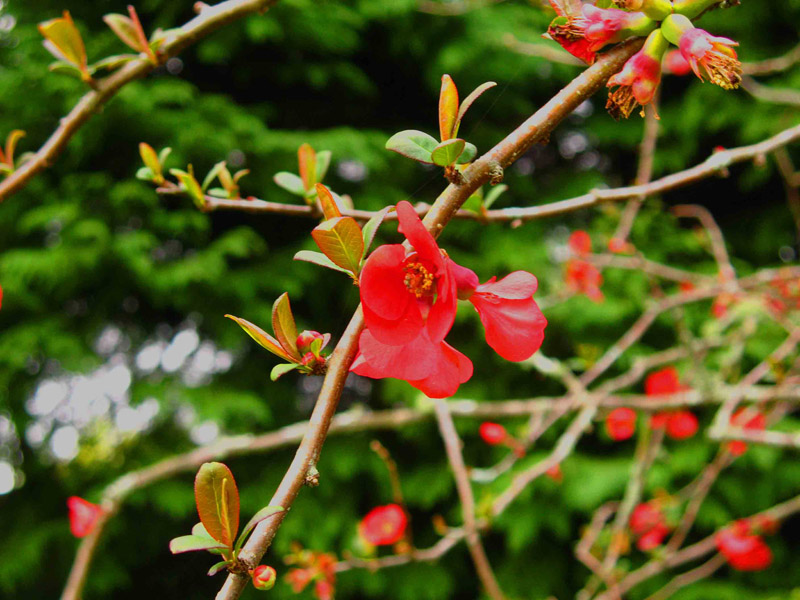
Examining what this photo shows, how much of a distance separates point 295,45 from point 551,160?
4.20 feet

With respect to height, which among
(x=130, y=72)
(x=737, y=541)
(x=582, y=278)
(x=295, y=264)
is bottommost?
(x=737, y=541)

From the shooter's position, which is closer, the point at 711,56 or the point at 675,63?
the point at 711,56

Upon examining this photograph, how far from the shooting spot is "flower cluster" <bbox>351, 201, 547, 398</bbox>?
0.84ft

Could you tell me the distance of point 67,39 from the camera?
0.50m

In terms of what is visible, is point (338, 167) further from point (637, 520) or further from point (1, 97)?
point (637, 520)

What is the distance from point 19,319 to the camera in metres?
2.27

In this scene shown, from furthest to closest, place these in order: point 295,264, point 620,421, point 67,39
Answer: point 295,264, point 620,421, point 67,39

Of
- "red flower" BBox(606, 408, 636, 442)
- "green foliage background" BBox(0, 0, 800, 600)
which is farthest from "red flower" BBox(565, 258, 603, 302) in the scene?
"red flower" BBox(606, 408, 636, 442)

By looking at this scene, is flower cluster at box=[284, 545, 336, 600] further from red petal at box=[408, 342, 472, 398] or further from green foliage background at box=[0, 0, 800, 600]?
green foliage background at box=[0, 0, 800, 600]

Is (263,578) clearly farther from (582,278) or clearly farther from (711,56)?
(582,278)

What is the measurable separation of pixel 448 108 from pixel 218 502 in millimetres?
201

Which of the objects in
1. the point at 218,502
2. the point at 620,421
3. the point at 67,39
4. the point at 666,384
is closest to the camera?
the point at 218,502

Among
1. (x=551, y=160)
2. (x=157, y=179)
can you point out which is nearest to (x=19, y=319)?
(x=157, y=179)

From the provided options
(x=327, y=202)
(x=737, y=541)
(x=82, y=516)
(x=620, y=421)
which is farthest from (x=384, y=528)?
(x=327, y=202)
